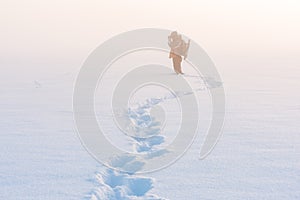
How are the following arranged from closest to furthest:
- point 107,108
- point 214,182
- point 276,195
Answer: point 276,195 → point 214,182 → point 107,108

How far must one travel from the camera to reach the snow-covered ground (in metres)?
3.06

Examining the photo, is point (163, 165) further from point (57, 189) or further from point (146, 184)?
point (57, 189)

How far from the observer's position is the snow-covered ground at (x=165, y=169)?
3.06m

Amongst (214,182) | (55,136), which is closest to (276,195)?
(214,182)

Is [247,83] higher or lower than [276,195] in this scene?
lower

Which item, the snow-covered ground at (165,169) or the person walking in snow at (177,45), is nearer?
the snow-covered ground at (165,169)

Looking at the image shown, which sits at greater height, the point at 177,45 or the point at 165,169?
the point at 165,169

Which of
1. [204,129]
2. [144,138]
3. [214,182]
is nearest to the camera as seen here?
[214,182]

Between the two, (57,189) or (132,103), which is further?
(132,103)

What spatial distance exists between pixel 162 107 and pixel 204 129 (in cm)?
174

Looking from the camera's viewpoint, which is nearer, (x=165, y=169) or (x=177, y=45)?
(x=165, y=169)

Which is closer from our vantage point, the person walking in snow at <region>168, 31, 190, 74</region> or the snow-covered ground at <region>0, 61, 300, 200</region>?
the snow-covered ground at <region>0, 61, 300, 200</region>

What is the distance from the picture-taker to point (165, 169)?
3615 mm

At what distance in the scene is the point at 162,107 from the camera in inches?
269
